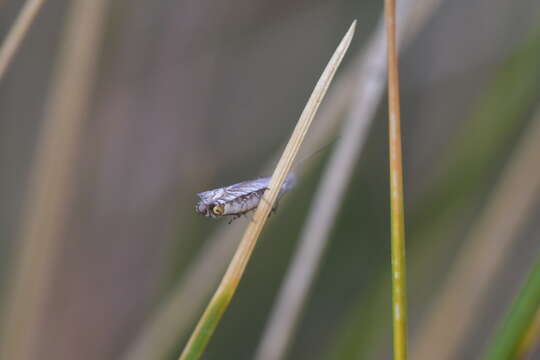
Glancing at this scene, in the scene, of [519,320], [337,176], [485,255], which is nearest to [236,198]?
[337,176]

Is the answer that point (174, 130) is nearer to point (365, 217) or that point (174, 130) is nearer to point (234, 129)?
point (234, 129)

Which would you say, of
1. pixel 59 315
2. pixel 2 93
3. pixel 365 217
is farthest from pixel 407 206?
pixel 2 93

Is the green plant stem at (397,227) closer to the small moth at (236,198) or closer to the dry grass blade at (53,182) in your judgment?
the small moth at (236,198)

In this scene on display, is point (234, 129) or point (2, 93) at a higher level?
point (2, 93)

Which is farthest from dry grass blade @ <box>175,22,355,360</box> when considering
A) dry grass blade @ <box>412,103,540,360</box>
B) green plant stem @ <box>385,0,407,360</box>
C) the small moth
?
dry grass blade @ <box>412,103,540,360</box>

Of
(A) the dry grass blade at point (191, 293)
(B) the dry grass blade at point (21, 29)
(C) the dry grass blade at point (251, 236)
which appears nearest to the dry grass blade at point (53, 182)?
(A) the dry grass blade at point (191, 293)

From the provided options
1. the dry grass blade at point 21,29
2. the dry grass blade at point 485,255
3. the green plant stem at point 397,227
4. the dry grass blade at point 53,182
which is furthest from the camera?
the dry grass blade at point 485,255

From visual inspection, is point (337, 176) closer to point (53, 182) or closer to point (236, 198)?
point (236, 198)
